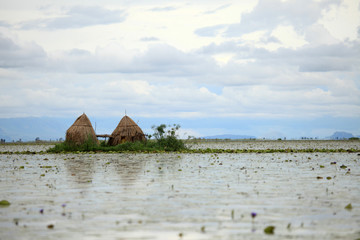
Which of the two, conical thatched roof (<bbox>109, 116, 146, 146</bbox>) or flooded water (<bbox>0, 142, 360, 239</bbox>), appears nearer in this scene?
flooded water (<bbox>0, 142, 360, 239</bbox>)

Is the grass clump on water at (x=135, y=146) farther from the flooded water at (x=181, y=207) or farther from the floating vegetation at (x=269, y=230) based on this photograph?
the floating vegetation at (x=269, y=230)

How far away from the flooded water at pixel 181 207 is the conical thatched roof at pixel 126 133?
24196 mm

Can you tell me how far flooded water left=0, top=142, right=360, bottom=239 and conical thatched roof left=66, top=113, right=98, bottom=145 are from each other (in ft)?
75.2

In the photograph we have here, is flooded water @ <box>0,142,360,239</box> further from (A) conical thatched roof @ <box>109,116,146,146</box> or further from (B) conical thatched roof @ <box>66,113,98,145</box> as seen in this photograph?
(A) conical thatched roof @ <box>109,116,146,146</box>

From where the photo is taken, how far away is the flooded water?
7770 mm

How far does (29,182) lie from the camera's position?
50.1 ft

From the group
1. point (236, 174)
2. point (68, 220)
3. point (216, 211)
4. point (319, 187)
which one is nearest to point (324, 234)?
point (216, 211)

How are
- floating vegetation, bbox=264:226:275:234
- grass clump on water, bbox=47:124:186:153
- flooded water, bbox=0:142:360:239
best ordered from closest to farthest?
floating vegetation, bbox=264:226:275:234
flooded water, bbox=0:142:360:239
grass clump on water, bbox=47:124:186:153

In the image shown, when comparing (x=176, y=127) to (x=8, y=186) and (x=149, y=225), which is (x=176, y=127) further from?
(x=149, y=225)

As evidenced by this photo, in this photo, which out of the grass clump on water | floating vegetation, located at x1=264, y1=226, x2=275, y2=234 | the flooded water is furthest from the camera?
the grass clump on water

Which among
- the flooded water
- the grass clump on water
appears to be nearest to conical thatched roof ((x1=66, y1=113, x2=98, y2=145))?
the grass clump on water

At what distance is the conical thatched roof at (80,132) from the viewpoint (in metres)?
39.3

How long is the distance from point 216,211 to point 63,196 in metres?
4.66

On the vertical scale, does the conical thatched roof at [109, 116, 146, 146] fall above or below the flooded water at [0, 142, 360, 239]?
above
